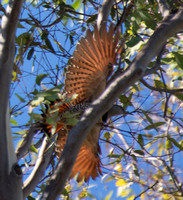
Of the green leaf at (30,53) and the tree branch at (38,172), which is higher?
the green leaf at (30,53)

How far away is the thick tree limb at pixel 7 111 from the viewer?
143cm

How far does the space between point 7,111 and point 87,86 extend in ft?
3.35

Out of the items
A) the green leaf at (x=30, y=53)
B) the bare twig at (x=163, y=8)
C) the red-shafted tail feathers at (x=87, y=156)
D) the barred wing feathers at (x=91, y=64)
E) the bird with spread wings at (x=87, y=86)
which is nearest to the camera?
the bare twig at (x=163, y=8)

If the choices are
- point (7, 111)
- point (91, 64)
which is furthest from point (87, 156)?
point (7, 111)

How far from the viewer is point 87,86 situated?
247 centimetres

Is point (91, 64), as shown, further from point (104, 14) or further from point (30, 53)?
point (30, 53)

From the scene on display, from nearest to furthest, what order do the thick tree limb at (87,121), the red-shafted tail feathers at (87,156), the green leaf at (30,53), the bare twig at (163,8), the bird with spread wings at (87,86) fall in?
the thick tree limb at (87,121) → the bare twig at (163,8) → the bird with spread wings at (87,86) → the red-shafted tail feathers at (87,156) → the green leaf at (30,53)

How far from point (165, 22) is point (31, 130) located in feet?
3.38

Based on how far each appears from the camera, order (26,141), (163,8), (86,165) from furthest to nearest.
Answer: (86,165)
(26,141)
(163,8)

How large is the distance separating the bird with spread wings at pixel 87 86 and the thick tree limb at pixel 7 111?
1.91 ft

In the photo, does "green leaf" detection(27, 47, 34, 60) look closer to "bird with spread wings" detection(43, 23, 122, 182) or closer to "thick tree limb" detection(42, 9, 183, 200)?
"bird with spread wings" detection(43, 23, 122, 182)

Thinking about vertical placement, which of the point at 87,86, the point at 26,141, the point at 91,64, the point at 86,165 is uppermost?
the point at 91,64

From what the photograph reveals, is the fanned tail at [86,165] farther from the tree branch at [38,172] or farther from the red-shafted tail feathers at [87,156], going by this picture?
the tree branch at [38,172]

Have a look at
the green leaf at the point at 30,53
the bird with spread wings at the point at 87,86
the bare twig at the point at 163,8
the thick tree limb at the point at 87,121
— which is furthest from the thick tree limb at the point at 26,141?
the bare twig at the point at 163,8
